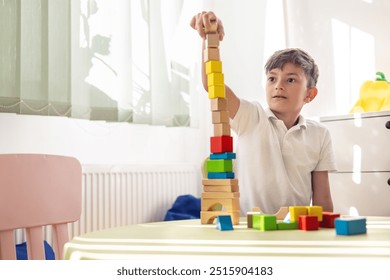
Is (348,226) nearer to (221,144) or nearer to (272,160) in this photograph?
(221,144)

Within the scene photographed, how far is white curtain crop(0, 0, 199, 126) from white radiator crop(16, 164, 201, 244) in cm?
24

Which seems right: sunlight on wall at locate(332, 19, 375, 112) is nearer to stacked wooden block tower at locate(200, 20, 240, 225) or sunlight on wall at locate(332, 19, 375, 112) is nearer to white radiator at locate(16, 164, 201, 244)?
white radiator at locate(16, 164, 201, 244)

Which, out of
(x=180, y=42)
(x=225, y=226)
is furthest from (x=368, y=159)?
(x=225, y=226)

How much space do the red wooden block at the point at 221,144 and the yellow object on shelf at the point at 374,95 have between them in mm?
1425

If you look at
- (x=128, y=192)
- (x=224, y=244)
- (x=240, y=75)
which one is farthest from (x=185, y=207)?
(x=224, y=244)

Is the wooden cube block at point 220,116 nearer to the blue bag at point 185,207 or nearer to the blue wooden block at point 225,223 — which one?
the blue wooden block at point 225,223

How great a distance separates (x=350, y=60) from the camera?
2566 mm

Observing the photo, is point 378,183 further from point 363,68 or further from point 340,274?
point 340,274

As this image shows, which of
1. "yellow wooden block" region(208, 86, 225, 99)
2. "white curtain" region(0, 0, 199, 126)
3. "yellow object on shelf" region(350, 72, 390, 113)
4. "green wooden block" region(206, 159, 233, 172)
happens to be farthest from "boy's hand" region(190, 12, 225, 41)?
"yellow object on shelf" region(350, 72, 390, 113)

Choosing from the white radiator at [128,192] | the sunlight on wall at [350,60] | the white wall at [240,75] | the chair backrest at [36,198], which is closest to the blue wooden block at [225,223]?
the chair backrest at [36,198]

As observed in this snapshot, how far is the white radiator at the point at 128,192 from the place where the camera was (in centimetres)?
201

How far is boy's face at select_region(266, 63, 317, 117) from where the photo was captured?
139 cm

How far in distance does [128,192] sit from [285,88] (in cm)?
105

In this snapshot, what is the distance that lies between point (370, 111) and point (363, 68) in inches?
17.9
